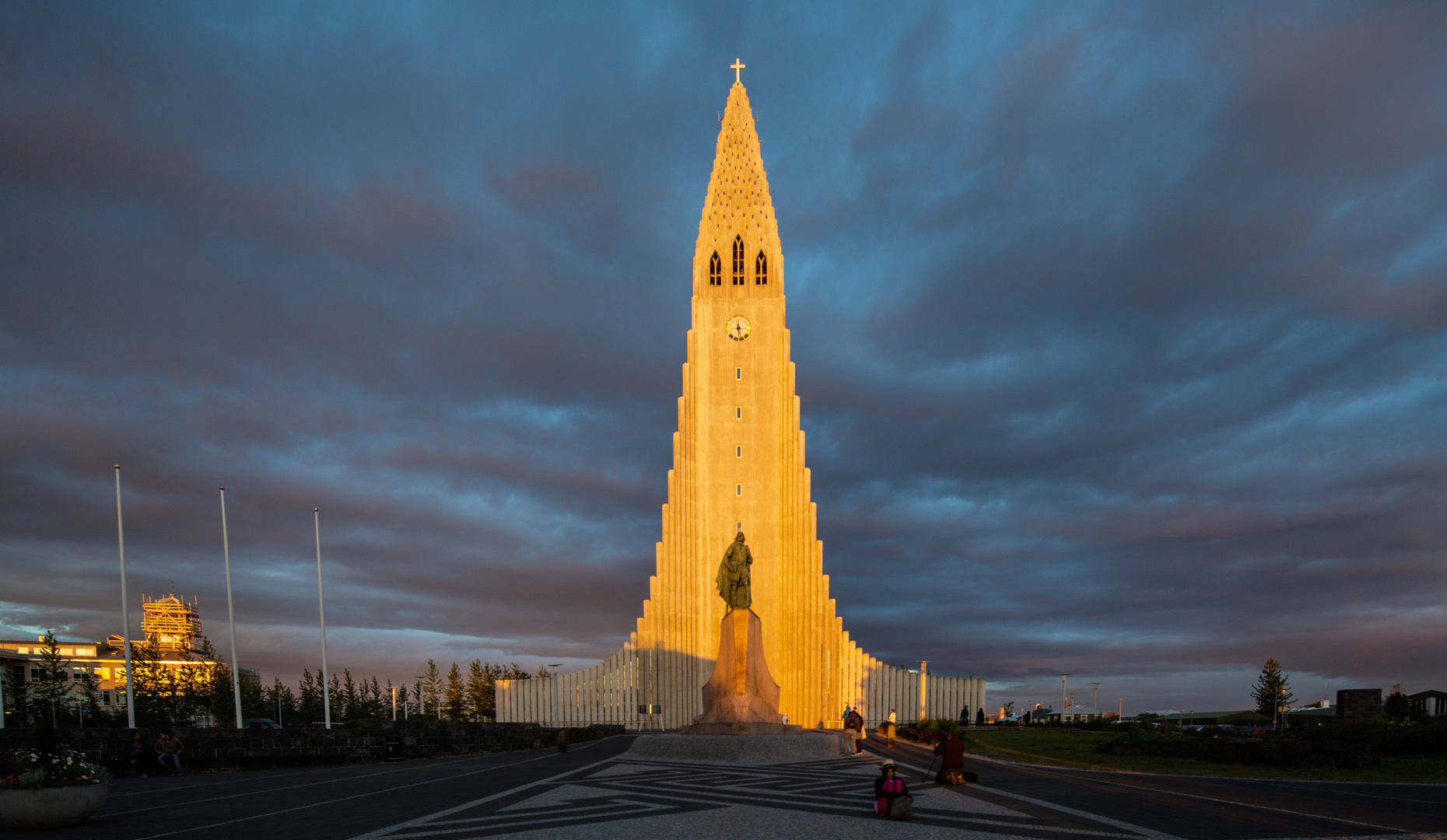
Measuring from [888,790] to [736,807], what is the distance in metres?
2.38

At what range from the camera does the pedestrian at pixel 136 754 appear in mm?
18281

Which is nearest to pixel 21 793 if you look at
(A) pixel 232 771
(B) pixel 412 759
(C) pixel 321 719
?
(A) pixel 232 771

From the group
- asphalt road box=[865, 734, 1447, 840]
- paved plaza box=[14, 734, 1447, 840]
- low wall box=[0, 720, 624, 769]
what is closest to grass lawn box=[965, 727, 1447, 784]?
asphalt road box=[865, 734, 1447, 840]

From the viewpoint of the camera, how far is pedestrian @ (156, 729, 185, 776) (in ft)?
61.5

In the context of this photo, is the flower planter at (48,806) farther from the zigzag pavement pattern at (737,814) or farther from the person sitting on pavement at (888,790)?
the person sitting on pavement at (888,790)

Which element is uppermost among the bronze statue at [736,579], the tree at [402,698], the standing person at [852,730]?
the bronze statue at [736,579]

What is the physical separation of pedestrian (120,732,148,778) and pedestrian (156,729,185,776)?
309 millimetres

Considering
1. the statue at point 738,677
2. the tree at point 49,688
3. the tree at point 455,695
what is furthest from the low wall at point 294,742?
the tree at point 455,695

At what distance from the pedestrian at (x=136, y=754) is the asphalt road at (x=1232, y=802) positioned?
15.8 meters

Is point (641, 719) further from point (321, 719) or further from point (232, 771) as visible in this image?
point (321, 719)

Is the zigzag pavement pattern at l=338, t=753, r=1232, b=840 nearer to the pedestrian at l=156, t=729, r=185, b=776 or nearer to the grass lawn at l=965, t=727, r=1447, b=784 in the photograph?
the grass lawn at l=965, t=727, r=1447, b=784

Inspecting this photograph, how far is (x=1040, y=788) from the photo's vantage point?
13.3 meters

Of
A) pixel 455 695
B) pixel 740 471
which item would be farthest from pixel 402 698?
pixel 740 471

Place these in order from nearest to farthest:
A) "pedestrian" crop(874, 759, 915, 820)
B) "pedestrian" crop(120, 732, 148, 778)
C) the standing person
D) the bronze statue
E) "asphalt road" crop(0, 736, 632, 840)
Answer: "asphalt road" crop(0, 736, 632, 840)
"pedestrian" crop(874, 759, 915, 820)
"pedestrian" crop(120, 732, 148, 778)
the standing person
the bronze statue
